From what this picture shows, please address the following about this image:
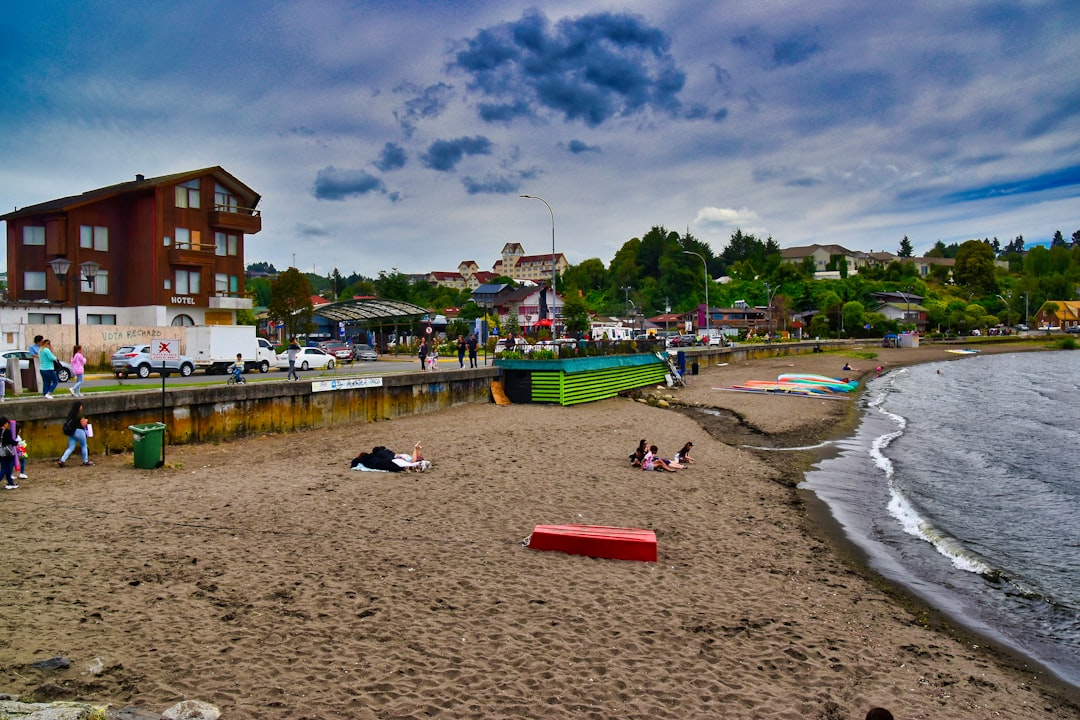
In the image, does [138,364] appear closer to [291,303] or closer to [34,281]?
[34,281]

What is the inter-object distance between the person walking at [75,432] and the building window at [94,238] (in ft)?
118

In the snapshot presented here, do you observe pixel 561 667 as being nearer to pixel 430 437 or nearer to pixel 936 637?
pixel 936 637

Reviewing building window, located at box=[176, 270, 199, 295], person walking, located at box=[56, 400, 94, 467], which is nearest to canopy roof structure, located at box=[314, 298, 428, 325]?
building window, located at box=[176, 270, 199, 295]

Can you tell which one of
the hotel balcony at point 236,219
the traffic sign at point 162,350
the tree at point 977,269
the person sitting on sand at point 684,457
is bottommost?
the person sitting on sand at point 684,457

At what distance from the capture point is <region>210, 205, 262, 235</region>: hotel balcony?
48.2 meters

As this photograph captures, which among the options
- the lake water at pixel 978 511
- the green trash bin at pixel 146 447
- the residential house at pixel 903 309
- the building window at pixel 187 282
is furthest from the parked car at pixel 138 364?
the residential house at pixel 903 309

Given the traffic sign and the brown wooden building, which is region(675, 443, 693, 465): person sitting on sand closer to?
the traffic sign

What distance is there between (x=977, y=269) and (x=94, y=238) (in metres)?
170

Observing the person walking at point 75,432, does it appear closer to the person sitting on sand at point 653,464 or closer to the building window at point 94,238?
the person sitting on sand at point 653,464

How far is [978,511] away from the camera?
51.8ft

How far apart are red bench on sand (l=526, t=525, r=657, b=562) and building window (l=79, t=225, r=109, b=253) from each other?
151ft

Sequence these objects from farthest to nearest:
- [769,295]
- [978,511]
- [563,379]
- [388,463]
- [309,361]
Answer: [769,295]
[309,361]
[563,379]
[388,463]
[978,511]

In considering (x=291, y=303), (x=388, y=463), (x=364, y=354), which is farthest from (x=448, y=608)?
(x=291, y=303)

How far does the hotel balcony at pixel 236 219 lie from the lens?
48.2m
